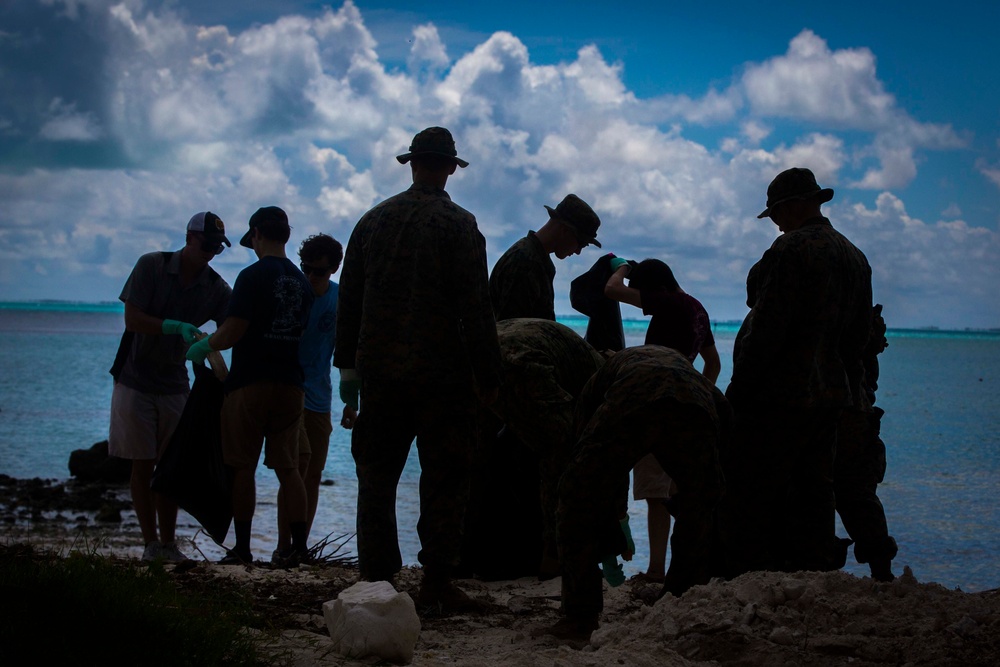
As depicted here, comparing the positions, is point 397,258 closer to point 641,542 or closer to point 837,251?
point 837,251

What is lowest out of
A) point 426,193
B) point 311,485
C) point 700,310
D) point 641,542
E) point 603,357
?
point 641,542

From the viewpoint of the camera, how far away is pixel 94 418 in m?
20.2

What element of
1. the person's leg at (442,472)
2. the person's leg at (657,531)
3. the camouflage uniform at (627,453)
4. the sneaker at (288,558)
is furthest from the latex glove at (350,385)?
the person's leg at (657,531)

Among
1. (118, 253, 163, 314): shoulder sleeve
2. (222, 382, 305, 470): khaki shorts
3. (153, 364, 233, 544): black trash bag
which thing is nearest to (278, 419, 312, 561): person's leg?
(222, 382, 305, 470): khaki shorts

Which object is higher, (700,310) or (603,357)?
(700,310)

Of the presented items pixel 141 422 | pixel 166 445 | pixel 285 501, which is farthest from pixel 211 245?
pixel 285 501

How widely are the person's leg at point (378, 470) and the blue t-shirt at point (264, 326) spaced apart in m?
1.33

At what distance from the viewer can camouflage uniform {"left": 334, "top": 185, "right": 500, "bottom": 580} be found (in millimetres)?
4598

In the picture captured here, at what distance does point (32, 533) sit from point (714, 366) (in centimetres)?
613

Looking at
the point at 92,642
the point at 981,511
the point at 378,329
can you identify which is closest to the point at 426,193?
the point at 378,329

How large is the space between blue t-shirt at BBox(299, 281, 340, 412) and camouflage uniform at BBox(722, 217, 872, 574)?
2754mm

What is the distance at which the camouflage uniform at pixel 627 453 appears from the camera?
13.3 feet

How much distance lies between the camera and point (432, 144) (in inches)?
192

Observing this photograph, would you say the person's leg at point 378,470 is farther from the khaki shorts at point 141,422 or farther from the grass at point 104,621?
the khaki shorts at point 141,422
